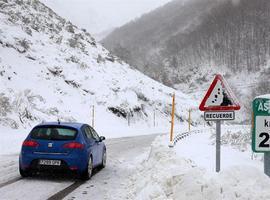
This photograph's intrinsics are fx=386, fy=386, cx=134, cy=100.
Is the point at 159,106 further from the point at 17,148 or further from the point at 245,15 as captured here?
the point at 245,15

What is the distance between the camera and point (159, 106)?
50.7 metres

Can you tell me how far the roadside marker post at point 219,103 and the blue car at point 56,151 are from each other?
3.82m

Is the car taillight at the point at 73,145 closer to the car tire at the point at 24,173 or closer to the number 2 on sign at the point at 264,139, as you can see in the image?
the car tire at the point at 24,173

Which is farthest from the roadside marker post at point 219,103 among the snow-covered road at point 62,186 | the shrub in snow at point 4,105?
the shrub in snow at point 4,105

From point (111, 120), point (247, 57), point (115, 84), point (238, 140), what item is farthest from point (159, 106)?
point (247, 57)

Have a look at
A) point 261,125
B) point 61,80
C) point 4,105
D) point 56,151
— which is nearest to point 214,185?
point 261,125

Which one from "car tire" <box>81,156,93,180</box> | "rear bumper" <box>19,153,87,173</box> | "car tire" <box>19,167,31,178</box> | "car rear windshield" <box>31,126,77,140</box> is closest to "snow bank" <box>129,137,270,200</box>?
"rear bumper" <box>19,153,87,173</box>

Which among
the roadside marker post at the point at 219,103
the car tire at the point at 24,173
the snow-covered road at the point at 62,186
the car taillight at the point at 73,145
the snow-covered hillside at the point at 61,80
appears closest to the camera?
the roadside marker post at the point at 219,103

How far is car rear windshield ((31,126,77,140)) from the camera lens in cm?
970

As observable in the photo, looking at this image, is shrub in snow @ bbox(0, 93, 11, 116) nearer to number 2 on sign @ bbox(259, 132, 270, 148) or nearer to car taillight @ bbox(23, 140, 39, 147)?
car taillight @ bbox(23, 140, 39, 147)

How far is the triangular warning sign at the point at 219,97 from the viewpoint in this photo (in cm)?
698

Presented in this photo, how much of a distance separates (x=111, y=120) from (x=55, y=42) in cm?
1632

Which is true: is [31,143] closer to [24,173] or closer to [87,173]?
[24,173]

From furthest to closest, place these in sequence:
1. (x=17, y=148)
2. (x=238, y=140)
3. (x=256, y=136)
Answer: (x=238, y=140)
(x=17, y=148)
(x=256, y=136)
